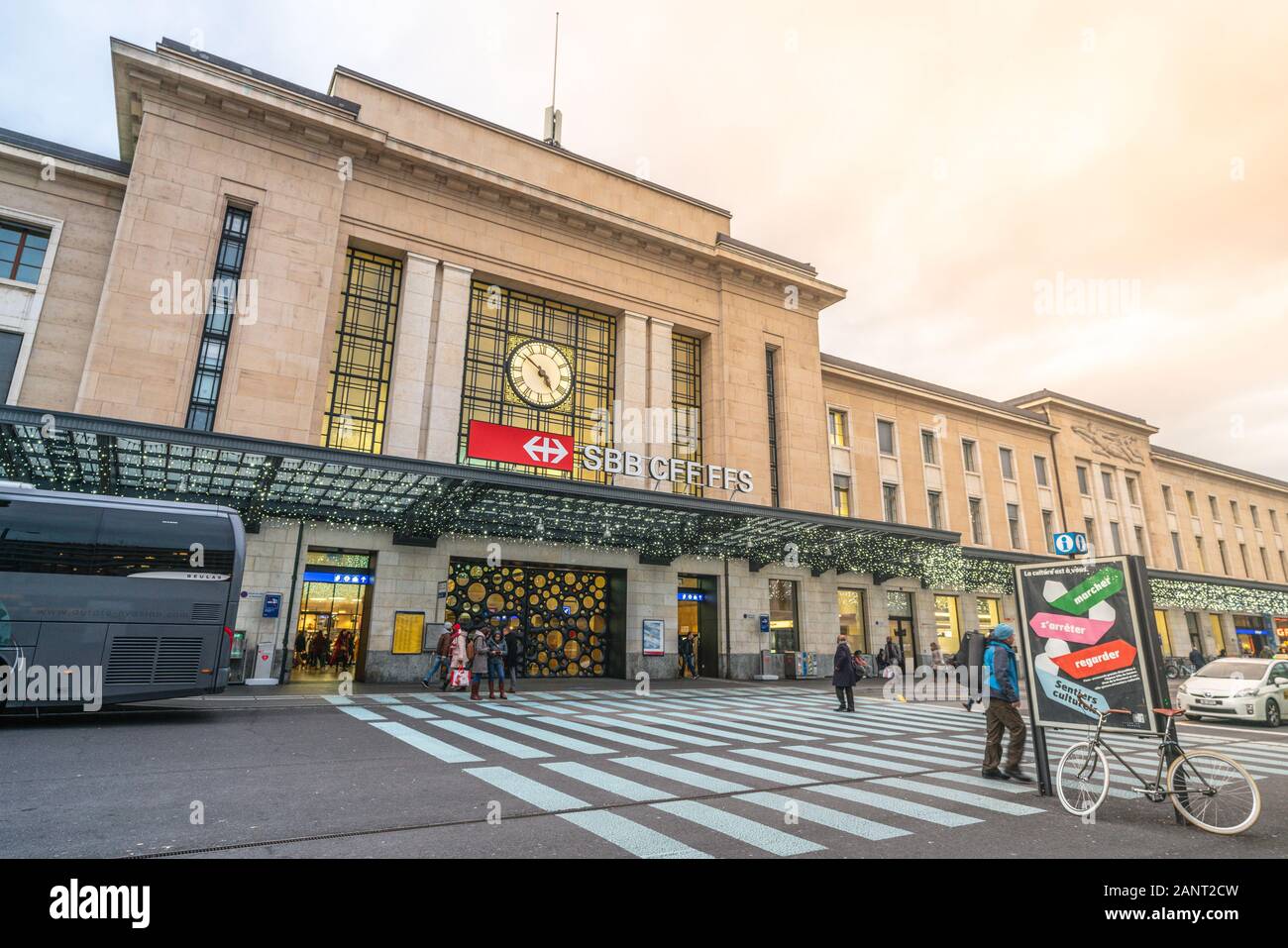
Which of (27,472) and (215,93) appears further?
(215,93)

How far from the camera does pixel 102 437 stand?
15.1 metres

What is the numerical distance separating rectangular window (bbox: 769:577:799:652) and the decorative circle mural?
26.1 feet

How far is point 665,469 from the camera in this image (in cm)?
2702

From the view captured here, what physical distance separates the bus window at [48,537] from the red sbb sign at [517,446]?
11790mm

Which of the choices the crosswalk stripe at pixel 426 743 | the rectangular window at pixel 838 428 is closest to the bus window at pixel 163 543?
the crosswalk stripe at pixel 426 743

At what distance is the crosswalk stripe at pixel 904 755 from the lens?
9.55 m

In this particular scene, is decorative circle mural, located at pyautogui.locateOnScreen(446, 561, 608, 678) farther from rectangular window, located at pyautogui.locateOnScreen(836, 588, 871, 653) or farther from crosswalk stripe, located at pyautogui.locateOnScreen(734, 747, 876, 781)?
crosswalk stripe, located at pyautogui.locateOnScreen(734, 747, 876, 781)

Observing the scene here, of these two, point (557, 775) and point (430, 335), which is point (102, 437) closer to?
point (430, 335)

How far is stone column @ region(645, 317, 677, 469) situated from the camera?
2858 centimetres

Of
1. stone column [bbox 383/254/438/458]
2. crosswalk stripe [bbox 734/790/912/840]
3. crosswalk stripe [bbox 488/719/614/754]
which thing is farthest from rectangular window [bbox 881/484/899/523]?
crosswalk stripe [bbox 734/790/912/840]

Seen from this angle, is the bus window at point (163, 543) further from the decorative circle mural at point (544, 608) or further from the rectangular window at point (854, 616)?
the rectangular window at point (854, 616)

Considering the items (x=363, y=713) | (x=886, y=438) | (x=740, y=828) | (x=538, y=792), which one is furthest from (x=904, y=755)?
(x=886, y=438)
